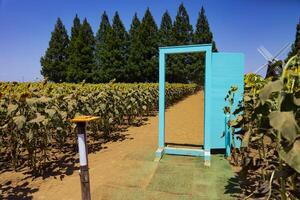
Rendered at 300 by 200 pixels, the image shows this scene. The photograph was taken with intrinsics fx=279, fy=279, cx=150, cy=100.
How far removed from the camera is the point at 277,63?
2035 mm

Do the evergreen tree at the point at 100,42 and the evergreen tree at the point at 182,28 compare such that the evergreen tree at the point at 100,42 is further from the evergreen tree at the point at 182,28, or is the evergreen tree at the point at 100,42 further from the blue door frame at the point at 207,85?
the blue door frame at the point at 207,85

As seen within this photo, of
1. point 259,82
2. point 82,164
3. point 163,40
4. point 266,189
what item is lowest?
point 266,189

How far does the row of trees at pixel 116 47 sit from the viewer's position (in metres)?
38.5

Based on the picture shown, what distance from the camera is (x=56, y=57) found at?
43.3 meters

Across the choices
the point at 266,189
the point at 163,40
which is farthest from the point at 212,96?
the point at 163,40

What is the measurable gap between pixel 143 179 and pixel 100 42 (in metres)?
41.0

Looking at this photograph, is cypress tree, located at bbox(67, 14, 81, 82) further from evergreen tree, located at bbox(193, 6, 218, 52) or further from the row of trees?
evergreen tree, located at bbox(193, 6, 218, 52)

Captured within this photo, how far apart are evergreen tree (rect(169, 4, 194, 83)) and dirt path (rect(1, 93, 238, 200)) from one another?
1097 inches

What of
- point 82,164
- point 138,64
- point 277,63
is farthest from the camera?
point 138,64

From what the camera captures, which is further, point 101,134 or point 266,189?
point 101,134

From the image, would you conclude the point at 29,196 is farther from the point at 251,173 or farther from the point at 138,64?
the point at 138,64

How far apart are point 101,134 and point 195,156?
291 centimetres

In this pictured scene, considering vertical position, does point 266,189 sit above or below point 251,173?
above

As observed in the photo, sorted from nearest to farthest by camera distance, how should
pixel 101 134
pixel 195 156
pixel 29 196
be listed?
pixel 29 196 → pixel 195 156 → pixel 101 134
